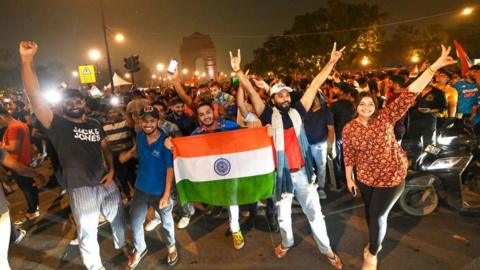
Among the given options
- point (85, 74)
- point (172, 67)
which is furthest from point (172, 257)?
point (85, 74)

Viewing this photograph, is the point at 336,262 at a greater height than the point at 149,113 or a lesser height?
lesser

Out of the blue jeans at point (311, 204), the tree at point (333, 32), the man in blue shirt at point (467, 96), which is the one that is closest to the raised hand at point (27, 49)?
the blue jeans at point (311, 204)

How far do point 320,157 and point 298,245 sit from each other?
205 cm

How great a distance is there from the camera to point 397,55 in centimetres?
6212

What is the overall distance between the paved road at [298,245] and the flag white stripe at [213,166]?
109 centimetres

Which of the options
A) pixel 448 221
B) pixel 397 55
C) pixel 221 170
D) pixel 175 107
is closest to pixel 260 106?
pixel 221 170

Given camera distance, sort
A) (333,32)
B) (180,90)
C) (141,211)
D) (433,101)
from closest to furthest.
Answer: (141,211), (180,90), (433,101), (333,32)

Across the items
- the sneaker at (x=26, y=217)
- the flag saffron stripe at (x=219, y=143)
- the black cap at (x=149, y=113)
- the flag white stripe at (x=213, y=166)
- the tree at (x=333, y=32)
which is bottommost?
the sneaker at (x=26, y=217)

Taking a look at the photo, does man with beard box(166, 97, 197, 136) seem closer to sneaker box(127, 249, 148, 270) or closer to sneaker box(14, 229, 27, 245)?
sneaker box(127, 249, 148, 270)

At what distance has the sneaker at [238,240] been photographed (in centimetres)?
431

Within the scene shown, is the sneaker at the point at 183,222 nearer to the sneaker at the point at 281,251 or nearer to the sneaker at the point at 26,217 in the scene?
the sneaker at the point at 281,251

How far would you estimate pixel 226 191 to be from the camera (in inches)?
158

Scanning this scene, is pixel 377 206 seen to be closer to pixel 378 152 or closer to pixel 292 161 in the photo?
pixel 378 152

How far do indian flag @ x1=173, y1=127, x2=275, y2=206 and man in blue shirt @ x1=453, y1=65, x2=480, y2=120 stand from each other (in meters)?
6.19
